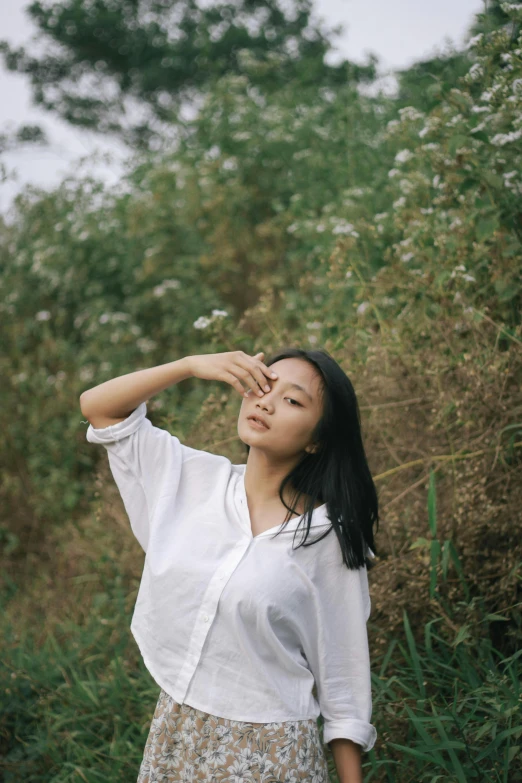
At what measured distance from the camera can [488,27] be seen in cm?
296

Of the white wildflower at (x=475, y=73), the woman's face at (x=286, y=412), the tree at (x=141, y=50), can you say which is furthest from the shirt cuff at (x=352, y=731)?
the tree at (x=141, y=50)

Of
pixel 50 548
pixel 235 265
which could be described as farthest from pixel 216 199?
pixel 50 548

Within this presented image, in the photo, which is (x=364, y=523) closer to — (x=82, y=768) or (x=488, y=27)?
(x=82, y=768)

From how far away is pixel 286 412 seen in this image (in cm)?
178

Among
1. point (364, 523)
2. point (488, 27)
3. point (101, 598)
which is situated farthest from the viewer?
point (101, 598)

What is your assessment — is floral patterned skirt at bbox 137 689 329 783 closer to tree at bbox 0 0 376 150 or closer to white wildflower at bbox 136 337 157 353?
white wildflower at bbox 136 337 157 353

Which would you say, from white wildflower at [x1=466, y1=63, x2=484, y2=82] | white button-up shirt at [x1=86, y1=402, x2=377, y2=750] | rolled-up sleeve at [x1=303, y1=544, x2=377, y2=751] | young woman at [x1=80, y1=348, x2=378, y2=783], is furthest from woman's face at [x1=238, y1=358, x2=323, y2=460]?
white wildflower at [x1=466, y1=63, x2=484, y2=82]

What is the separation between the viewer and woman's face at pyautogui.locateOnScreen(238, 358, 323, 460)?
176cm

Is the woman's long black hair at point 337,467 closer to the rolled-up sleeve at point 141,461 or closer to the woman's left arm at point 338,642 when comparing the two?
the woman's left arm at point 338,642

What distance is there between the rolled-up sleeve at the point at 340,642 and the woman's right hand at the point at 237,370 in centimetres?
42

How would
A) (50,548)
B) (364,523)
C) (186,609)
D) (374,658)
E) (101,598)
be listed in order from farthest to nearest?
(50,548) < (101,598) < (374,658) < (364,523) < (186,609)

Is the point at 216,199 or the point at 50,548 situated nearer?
the point at 50,548

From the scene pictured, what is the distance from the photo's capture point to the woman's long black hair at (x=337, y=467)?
1.80 metres

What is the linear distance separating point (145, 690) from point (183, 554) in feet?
5.13
